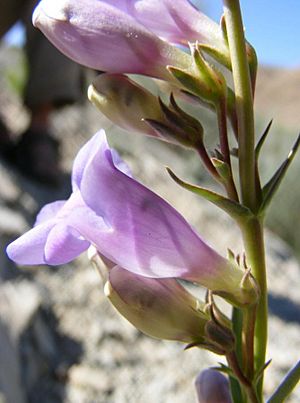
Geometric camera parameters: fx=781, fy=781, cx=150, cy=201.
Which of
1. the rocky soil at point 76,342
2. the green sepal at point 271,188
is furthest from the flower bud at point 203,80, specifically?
the rocky soil at point 76,342

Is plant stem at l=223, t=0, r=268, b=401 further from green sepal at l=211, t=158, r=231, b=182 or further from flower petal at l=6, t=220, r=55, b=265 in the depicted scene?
flower petal at l=6, t=220, r=55, b=265

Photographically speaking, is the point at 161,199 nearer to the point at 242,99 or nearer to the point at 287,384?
the point at 242,99

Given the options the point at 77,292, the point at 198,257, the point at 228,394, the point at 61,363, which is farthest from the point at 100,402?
the point at 198,257

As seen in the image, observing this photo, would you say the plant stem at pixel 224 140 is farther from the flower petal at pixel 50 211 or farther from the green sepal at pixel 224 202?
the flower petal at pixel 50 211

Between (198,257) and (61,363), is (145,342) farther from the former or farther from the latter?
(198,257)

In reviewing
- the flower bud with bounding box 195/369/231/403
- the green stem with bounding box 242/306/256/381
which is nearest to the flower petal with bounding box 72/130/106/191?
the green stem with bounding box 242/306/256/381
